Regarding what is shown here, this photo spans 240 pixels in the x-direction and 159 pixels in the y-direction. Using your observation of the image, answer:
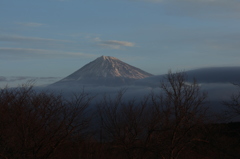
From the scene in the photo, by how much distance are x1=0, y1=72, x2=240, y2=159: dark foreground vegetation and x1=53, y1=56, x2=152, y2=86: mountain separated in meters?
104

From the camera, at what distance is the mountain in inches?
5468

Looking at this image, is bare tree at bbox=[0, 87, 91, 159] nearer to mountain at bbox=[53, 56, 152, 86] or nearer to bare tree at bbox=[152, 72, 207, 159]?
bare tree at bbox=[152, 72, 207, 159]

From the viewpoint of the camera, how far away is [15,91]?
74.7 feet

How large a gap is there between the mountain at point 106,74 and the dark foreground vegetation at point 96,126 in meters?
104

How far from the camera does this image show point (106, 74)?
479ft

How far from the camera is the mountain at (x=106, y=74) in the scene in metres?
139

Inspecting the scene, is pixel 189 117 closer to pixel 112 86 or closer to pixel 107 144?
pixel 107 144

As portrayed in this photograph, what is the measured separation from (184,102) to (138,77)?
377 ft

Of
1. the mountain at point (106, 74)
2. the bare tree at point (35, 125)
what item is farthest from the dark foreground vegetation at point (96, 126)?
the mountain at point (106, 74)

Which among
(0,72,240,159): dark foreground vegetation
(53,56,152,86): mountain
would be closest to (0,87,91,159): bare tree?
(0,72,240,159): dark foreground vegetation


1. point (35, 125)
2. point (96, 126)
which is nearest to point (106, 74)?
point (96, 126)

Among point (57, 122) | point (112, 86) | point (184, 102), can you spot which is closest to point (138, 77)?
point (112, 86)

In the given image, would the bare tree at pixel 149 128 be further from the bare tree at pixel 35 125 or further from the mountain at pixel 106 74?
the mountain at pixel 106 74

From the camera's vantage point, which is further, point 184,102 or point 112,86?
point 112,86
